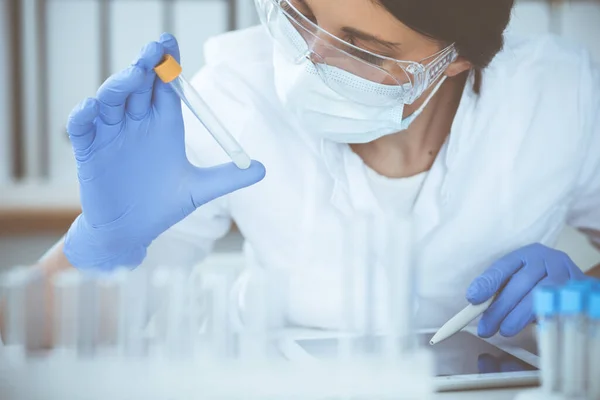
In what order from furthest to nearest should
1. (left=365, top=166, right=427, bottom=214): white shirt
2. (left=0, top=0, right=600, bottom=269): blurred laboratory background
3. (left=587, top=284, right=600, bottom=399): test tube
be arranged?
1. (left=0, top=0, right=600, bottom=269): blurred laboratory background
2. (left=365, top=166, right=427, bottom=214): white shirt
3. (left=587, top=284, right=600, bottom=399): test tube

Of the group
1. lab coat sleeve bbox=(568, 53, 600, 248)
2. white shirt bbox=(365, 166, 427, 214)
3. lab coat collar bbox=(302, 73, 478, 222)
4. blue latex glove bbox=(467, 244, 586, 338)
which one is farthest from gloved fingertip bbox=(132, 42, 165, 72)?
lab coat sleeve bbox=(568, 53, 600, 248)

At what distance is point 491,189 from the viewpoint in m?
1.52

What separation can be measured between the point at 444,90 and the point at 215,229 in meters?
0.63

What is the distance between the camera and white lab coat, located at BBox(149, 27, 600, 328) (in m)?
1.49

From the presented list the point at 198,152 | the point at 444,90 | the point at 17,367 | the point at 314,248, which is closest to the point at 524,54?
the point at 444,90

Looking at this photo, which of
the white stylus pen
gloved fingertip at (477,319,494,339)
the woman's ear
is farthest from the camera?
the woman's ear

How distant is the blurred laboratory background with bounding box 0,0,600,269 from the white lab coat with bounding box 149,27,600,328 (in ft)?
8.40

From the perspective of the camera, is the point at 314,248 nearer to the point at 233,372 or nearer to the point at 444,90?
the point at 444,90

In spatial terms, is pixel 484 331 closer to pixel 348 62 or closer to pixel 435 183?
pixel 435 183

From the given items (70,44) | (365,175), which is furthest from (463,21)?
(70,44)

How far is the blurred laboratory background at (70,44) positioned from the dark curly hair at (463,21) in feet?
9.25

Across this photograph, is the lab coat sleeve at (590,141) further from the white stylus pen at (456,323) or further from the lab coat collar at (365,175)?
the white stylus pen at (456,323)

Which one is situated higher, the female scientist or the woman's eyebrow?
the woman's eyebrow

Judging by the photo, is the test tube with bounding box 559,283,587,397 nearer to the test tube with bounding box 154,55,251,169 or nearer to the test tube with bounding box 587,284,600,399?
the test tube with bounding box 587,284,600,399
